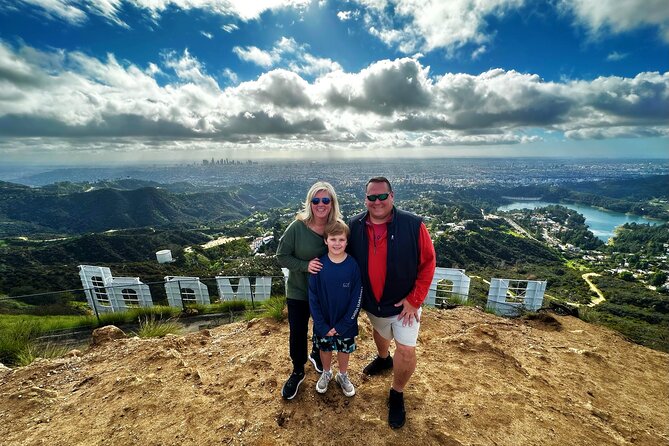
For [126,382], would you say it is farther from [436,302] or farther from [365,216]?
[436,302]

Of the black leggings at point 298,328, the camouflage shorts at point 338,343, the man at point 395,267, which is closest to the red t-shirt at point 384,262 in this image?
the man at point 395,267

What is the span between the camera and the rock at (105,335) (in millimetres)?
4605

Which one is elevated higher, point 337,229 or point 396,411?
point 337,229

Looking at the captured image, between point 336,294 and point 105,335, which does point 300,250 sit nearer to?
point 336,294

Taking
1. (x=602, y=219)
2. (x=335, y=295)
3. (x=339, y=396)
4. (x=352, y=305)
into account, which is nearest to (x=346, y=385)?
(x=339, y=396)

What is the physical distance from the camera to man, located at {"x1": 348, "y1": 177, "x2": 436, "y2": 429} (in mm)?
2613

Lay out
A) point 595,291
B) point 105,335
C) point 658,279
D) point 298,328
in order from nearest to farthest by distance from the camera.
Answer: point 298,328, point 105,335, point 595,291, point 658,279

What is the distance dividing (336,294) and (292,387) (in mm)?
1205

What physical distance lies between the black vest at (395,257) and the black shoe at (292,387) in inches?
46.1

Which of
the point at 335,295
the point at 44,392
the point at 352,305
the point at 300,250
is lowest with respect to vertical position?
the point at 44,392

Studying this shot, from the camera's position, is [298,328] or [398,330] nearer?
[398,330]

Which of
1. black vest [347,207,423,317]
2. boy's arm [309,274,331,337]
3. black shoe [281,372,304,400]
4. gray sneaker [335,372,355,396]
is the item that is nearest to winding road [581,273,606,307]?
gray sneaker [335,372,355,396]

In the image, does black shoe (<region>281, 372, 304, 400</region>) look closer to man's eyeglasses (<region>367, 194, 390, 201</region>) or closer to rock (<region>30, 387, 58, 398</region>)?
man's eyeglasses (<region>367, 194, 390, 201</region>)

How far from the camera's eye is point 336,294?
2.63 meters
